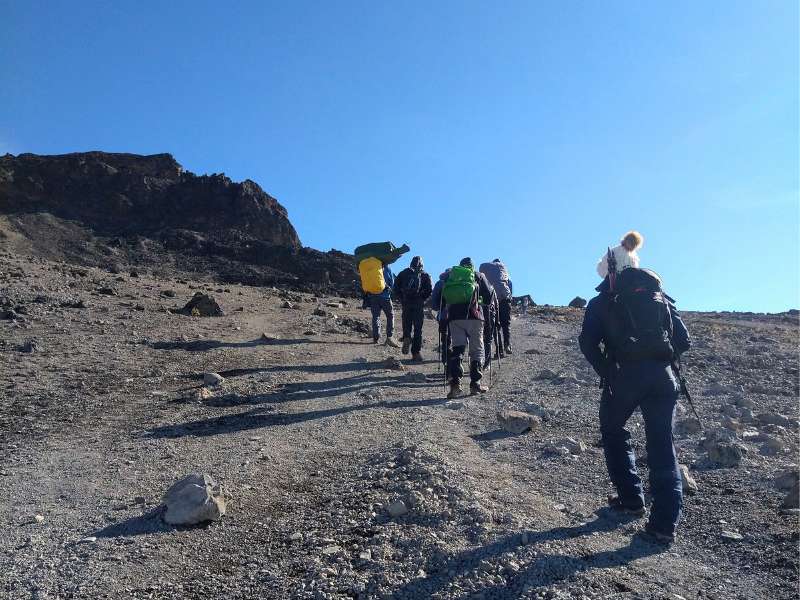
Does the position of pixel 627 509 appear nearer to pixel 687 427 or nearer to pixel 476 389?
pixel 687 427

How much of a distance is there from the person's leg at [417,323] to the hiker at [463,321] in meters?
3.11

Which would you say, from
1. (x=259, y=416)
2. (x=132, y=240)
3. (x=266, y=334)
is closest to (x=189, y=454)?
(x=259, y=416)

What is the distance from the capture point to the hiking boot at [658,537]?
407cm

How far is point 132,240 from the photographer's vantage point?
182 feet

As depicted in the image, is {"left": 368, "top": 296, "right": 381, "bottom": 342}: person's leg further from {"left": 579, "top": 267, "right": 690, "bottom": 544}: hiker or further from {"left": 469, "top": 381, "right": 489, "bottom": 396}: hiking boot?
{"left": 579, "top": 267, "right": 690, "bottom": 544}: hiker

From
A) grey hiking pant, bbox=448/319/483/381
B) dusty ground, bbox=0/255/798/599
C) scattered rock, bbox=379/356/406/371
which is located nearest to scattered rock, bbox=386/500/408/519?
dusty ground, bbox=0/255/798/599

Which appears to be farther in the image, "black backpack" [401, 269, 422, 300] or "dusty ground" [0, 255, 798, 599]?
"black backpack" [401, 269, 422, 300]

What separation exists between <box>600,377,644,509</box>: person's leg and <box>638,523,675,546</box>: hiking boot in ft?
Result: 1.25

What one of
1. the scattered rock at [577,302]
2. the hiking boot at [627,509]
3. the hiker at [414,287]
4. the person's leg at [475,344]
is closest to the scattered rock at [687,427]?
the hiking boot at [627,509]

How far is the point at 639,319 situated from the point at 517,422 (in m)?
2.99

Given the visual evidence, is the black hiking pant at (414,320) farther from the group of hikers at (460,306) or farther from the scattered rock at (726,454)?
the scattered rock at (726,454)

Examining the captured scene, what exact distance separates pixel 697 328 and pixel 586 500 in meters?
20.1

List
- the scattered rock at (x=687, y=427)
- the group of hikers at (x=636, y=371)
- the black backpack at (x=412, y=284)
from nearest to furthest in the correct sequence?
1. the group of hikers at (x=636, y=371)
2. the scattered rock at (x=687, y=427)
3. the black backpack at (x=412, y=284)

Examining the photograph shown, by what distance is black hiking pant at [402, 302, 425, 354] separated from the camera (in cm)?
1232
